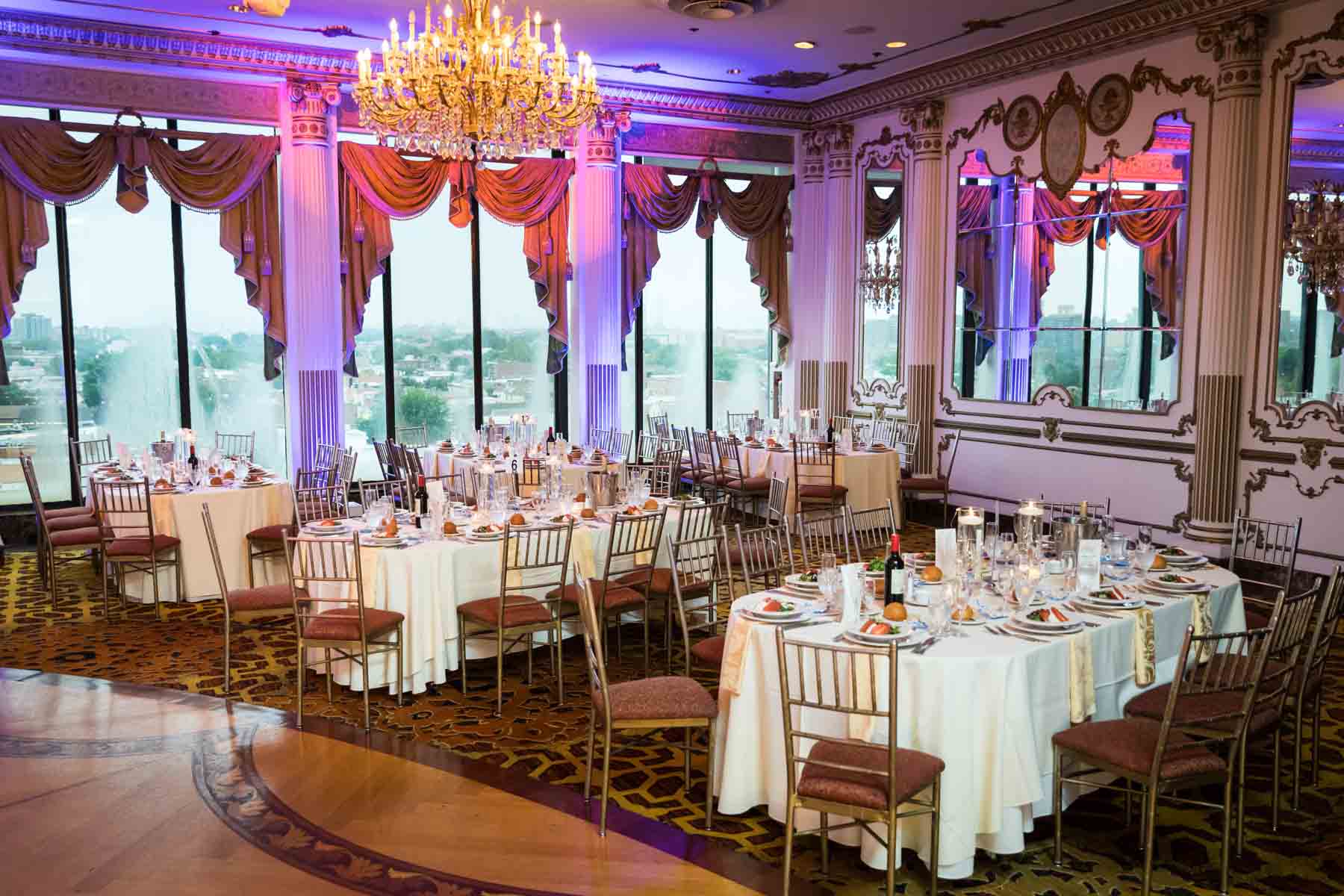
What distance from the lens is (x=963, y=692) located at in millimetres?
3633

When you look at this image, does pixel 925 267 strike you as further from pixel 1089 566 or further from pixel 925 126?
pixel 1089 566

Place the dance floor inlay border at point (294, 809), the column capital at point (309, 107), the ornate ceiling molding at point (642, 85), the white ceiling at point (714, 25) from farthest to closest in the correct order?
the column capital at point (309, 107), the white ceiling at point (714, 25), the ornate ceiling molding at point (642, 85), the dance floor inlay border at point (294, 809)

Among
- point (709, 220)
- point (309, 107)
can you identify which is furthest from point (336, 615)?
point (709, 220)

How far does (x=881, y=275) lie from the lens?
11617 millimetres

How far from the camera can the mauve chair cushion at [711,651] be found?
4.68 metres

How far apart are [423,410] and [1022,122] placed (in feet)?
21.0

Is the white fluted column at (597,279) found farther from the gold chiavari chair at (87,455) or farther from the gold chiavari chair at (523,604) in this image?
the gold chiavari chair at (523,604)

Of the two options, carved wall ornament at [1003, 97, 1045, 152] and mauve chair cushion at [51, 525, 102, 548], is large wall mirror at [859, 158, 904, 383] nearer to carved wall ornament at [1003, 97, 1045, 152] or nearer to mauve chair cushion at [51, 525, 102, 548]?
carved wall ornament at [1003, 97, 1045, 152]

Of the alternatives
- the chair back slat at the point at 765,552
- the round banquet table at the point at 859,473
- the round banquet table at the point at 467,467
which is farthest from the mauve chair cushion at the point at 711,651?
the round banquet table at the point at 859,473

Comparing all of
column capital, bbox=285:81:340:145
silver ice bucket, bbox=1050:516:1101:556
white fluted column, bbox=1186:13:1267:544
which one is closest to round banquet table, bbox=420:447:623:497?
column capital, bbox=285:81:340:145

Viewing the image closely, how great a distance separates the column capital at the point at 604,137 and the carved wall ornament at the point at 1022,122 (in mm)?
3805

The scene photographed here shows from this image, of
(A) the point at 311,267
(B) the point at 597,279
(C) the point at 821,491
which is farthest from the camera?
(B) the point at 597,279

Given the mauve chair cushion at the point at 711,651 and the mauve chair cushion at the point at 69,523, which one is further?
the mauve chair cushion at the point at 69,523

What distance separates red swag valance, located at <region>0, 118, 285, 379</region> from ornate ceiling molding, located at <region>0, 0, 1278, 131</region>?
0.65 metres
